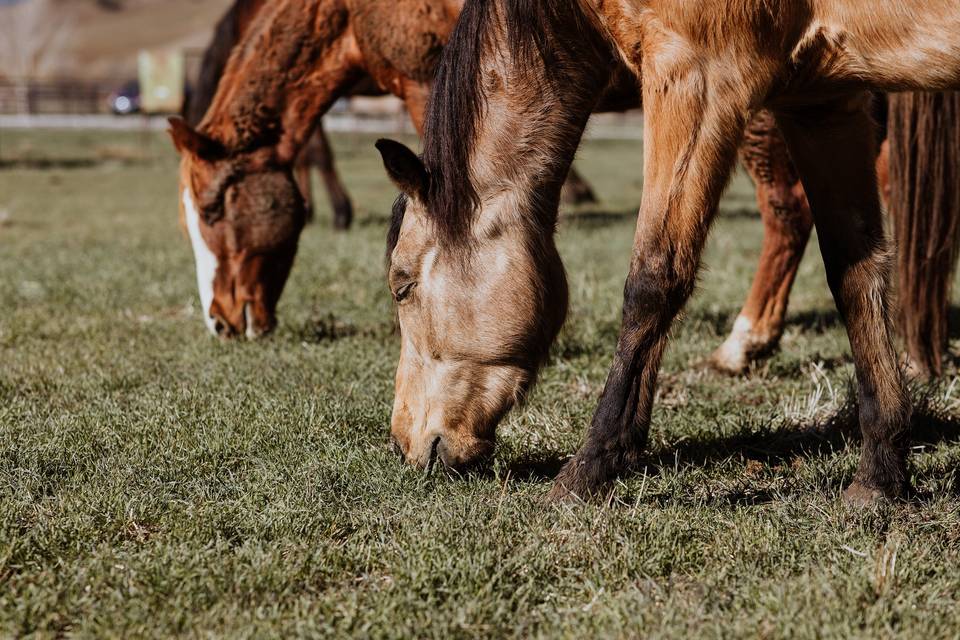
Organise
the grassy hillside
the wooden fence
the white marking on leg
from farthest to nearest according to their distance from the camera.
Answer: the grassy hillside, the wooden fence, the white marking on leg

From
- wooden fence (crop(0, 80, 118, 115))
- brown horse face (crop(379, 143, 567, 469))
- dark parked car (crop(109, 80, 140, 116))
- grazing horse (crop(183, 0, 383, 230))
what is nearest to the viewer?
brown horse face (crop(379, 143, 567, 469))

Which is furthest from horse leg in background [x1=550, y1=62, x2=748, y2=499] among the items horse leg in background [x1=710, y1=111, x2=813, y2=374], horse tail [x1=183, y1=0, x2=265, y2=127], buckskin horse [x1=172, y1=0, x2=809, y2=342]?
horse tail [x1=183, y1=0, x2=265, y2=127]

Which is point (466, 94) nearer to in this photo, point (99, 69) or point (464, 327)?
point (464, 327)

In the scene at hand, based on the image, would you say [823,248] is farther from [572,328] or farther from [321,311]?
[321,311]

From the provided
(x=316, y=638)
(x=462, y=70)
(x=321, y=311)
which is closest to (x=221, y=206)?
(x=321, y=311)

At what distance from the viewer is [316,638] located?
214 cm

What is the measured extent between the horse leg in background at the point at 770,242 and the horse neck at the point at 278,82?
241 cm

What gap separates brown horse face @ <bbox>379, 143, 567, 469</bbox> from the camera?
3068mm

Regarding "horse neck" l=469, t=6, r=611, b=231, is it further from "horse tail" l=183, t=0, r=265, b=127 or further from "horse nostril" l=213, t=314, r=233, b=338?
"horse tail" l=183, t=0, r=265, b=127

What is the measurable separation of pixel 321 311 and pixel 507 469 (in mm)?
3299

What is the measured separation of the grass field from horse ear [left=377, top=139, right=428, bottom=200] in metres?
0.76

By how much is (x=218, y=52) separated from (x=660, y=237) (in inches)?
165

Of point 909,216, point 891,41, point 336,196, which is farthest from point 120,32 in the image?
point 891,41

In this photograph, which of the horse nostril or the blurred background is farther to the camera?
the blurred background
